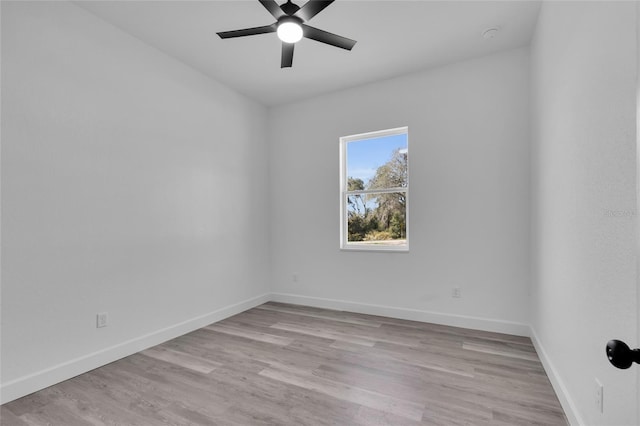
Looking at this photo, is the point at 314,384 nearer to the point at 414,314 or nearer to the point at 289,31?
the point at 414,314

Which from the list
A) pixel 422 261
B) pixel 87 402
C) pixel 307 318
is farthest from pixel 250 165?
pixel 87 402

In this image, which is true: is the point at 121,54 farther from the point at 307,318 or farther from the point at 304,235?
the point at 307,318

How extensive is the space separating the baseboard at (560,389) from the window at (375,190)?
154 centimetres

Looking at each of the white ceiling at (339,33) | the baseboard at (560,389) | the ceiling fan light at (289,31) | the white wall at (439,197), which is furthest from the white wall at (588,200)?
the ceiling fan light at (289,31)

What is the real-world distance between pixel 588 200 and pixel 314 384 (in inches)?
77.8

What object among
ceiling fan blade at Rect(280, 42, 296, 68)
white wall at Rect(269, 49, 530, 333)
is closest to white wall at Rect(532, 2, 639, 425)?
white wall at Rect(269, 49, 530, 333)

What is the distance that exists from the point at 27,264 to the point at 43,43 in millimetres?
1572

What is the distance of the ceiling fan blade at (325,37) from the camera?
2234 mm

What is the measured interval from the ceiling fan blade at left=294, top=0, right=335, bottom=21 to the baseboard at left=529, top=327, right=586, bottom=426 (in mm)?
2715

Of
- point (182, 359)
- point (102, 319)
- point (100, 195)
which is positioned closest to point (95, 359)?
point (102, 319)

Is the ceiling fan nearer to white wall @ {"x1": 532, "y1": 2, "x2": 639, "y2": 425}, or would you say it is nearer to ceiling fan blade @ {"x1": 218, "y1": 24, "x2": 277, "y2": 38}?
ceiling fan blade @ {"x1": 218, "y1": 24, "x2": 277, "y2": 38}

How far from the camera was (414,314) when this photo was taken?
11.5 ft

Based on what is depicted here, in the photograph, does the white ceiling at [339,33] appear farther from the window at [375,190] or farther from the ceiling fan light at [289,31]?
the window at [375,190]

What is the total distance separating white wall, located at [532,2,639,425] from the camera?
44.6 inches
